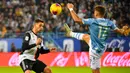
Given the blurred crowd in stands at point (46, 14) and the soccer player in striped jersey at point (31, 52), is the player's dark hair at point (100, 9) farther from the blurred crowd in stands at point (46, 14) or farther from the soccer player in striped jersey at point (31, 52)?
the blurred crowd in stands at point (46, 14)

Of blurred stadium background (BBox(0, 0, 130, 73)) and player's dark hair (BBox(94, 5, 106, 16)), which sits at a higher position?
player's dark hair (BBox(94, 5, 106, 16))

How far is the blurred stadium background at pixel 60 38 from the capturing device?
1911cm

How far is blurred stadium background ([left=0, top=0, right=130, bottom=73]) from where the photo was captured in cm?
1911

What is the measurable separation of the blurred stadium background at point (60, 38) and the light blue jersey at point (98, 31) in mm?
7022

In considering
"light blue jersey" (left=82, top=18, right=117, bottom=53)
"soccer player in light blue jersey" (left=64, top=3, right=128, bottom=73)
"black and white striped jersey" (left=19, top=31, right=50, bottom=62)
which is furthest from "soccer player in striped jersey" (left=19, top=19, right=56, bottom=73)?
"light blue jersey" (left=82, top=18, right=117, bottom=53)

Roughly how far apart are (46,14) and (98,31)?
15.5 meters

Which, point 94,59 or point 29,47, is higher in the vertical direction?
point 29,47

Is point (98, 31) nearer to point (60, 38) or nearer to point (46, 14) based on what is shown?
point (60, 38)

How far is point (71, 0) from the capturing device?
26031mm

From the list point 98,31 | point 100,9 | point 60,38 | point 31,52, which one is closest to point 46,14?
point 60,38

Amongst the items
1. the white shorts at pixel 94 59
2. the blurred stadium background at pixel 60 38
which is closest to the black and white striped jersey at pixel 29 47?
the white shorts at pixel 94 59

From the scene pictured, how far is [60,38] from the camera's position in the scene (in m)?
21.2

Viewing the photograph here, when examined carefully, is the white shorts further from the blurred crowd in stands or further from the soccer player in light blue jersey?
the blurred crowd in stands

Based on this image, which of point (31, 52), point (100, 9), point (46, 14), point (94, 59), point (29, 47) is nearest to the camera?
point (100, 9)
